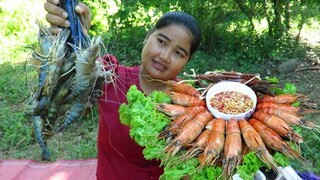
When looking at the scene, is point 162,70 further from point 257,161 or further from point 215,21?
point 215,21

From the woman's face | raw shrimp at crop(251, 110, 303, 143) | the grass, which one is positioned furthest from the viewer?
the grass

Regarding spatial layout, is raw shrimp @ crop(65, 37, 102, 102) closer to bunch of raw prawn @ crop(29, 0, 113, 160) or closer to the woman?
bunch of raw prawn @ crop(29, 0, 113, 160)

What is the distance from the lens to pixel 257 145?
1.51 m

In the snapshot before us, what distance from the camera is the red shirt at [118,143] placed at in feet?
6.57

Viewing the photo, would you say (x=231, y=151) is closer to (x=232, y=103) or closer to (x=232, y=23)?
(x=232, y=103)

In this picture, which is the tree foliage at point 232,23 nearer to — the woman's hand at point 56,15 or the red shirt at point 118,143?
the red shirt at point 118,143

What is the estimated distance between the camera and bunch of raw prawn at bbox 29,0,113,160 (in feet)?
5.02

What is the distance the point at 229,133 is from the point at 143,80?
0.69 metres

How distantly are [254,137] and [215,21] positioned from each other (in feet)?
14.5

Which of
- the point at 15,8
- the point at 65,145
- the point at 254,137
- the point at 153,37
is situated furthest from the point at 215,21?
the point at 254,137

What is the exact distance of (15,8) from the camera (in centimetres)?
694

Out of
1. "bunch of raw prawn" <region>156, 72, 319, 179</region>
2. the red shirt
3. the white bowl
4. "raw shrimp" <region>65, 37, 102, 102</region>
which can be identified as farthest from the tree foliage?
"raw shrimp" <region>65, 37, 102, 102</region>

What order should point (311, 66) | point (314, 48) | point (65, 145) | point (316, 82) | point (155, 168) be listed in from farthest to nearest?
point (314, 48), point (311, 66), point (316, 82), point (65, 145), point (155, 168)

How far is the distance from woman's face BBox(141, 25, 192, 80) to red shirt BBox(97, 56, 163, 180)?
0.17 m
